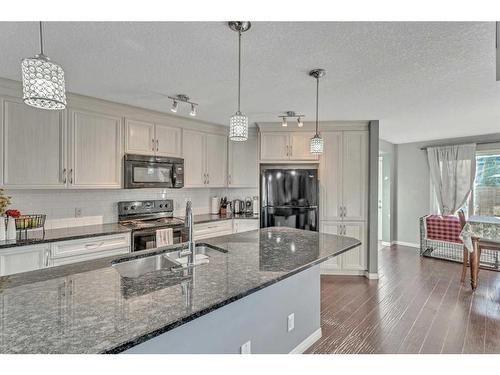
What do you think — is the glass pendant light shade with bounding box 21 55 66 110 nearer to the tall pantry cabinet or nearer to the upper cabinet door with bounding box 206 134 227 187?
the upper cabinet door with bounding box 206 134 227 187

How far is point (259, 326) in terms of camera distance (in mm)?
1762

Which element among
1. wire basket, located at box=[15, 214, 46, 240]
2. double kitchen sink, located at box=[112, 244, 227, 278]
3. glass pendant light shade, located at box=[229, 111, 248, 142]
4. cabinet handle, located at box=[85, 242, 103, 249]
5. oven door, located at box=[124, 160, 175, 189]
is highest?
glass pendant light shade, located at box=[229, 111, 248, 142]

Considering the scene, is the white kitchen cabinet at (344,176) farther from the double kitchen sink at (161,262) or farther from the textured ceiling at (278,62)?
the double kitchen sink at (161,262)

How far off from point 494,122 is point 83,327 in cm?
570

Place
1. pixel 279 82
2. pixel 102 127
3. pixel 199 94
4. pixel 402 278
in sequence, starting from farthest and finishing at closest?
pixel 402 278
pixel 102 127
pixel 199 94
pixel 279 82

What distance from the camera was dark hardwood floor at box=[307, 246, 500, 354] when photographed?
241 cm

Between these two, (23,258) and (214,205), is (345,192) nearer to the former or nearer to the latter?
(214,205)

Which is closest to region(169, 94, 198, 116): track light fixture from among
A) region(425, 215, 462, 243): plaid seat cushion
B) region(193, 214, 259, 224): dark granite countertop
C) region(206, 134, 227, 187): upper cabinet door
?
region(206, 134, 227, 187): upper cabinet door

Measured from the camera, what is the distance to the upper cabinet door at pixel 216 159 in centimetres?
430

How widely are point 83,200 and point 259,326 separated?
2.66m

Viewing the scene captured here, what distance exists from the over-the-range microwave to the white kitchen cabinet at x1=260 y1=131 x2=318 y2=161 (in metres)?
1.28
